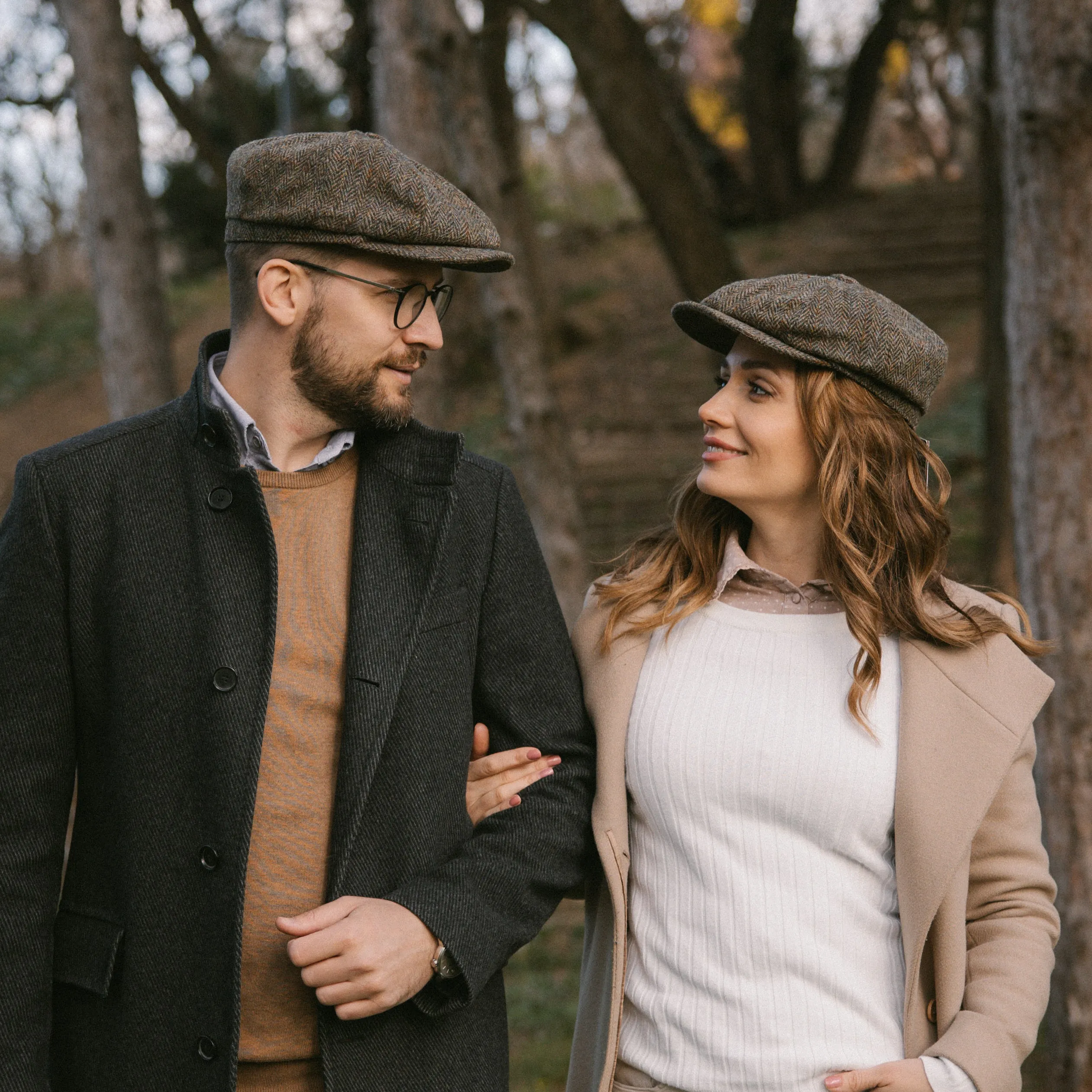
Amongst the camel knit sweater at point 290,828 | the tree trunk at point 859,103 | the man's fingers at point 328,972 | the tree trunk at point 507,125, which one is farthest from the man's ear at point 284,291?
the tree trunk at point 859,103

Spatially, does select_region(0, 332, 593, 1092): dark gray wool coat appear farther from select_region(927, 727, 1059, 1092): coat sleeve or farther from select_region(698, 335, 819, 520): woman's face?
select_region(927, 727, 1059, 1092): coat sleeve

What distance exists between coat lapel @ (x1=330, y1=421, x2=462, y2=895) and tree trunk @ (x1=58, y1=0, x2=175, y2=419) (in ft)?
15.9

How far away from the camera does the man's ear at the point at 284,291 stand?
2332 millimetres

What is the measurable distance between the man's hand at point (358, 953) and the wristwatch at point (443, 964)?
0.03 meters

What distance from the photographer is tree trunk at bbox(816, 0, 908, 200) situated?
15474mm

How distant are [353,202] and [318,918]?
1.28 m

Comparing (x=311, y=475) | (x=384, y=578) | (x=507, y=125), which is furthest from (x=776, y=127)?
(x=384, y=578)

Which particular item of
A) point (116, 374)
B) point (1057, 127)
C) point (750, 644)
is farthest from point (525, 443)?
point (750, 644)

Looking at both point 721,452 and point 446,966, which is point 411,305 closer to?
point 721,452

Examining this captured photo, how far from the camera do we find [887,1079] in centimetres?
221

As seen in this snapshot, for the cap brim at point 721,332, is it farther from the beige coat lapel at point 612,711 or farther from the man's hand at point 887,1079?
the man's hand at point 887,1079

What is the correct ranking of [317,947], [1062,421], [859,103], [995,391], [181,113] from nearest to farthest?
[317,947] < [1062,421] < [995,391] < [181,113] < [859,103]

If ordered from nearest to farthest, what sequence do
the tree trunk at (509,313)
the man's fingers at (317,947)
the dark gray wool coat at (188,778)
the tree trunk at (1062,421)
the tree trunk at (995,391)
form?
the man's fingers at (317,947)
the dark gray wool coat at (188,778)
the tree trunk at (1062,421)
the tree trunk at (509,313)
the tree trunk at (995,391)

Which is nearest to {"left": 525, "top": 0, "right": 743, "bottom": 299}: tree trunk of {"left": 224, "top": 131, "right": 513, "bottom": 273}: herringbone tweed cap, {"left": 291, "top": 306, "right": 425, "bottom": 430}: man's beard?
{"left": 224, "top": 131, "right": 513, "bottom": 273}: herringbone tweed cap
